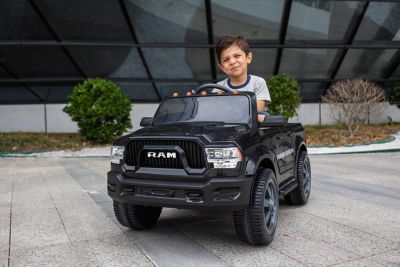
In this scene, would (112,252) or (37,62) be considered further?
(37,62)

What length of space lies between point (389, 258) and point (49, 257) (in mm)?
3213

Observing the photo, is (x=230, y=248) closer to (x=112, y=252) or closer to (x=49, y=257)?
(x=112, y=252)

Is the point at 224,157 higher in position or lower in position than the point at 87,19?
lower

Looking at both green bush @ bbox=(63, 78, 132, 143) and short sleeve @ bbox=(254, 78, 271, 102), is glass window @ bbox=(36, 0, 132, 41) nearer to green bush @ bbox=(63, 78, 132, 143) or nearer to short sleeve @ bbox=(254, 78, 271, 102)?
green bush @ bbox=(63, 78, 132, 143)

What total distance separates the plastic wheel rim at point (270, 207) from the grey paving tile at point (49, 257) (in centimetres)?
181

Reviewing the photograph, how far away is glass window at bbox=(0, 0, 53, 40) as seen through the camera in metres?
14.1

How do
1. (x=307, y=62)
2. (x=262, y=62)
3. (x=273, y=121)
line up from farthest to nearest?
(x=307, y=62)
(x=262, y=62)
(x=273, y=121)

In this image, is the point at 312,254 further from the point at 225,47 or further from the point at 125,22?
the point at 125,22

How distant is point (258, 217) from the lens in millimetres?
3938

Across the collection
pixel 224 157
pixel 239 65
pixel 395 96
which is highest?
pixel 395 96

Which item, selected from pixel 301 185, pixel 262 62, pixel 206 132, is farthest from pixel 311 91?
pixel 206 132

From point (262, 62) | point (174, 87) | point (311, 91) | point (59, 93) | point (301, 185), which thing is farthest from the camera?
point (311, 91)

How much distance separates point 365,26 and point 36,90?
1308 centimetres

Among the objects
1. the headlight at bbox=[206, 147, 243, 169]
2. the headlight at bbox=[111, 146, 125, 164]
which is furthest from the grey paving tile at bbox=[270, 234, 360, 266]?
the headlight at bbox=[111, 146, 125, 164]
